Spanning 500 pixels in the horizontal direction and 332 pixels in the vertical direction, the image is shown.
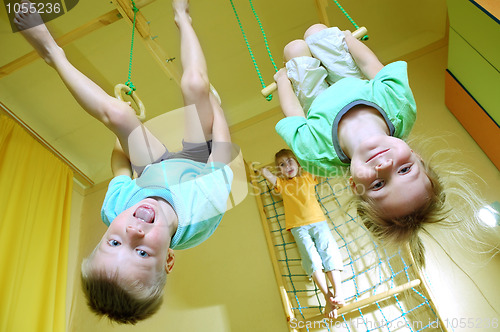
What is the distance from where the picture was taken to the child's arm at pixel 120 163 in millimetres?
1352

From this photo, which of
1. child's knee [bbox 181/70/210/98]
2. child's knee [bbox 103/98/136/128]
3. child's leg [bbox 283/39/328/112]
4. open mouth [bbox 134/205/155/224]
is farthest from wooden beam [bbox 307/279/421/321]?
child's knee [bbox 103/98/136/128]

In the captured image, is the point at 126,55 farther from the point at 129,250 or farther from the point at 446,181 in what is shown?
the point at 446,181

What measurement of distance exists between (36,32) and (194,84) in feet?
1.78

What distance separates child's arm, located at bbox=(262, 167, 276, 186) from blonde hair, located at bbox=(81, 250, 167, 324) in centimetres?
106

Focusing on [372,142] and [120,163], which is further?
[120,163]

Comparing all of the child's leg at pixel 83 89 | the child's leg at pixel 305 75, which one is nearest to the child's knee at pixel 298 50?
the child's leg at pixel 305 75

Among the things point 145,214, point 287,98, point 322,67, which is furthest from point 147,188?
point 322,67

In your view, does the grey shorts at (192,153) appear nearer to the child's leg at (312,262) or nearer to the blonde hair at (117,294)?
the blonde hair at (117,294)

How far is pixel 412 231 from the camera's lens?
44.0 inches

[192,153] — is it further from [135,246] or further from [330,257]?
[330,257]

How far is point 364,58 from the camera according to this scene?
Result: 1323mm

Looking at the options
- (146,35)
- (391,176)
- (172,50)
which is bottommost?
(391,176)

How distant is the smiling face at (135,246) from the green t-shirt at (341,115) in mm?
517

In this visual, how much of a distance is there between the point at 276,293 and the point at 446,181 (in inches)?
41.6
